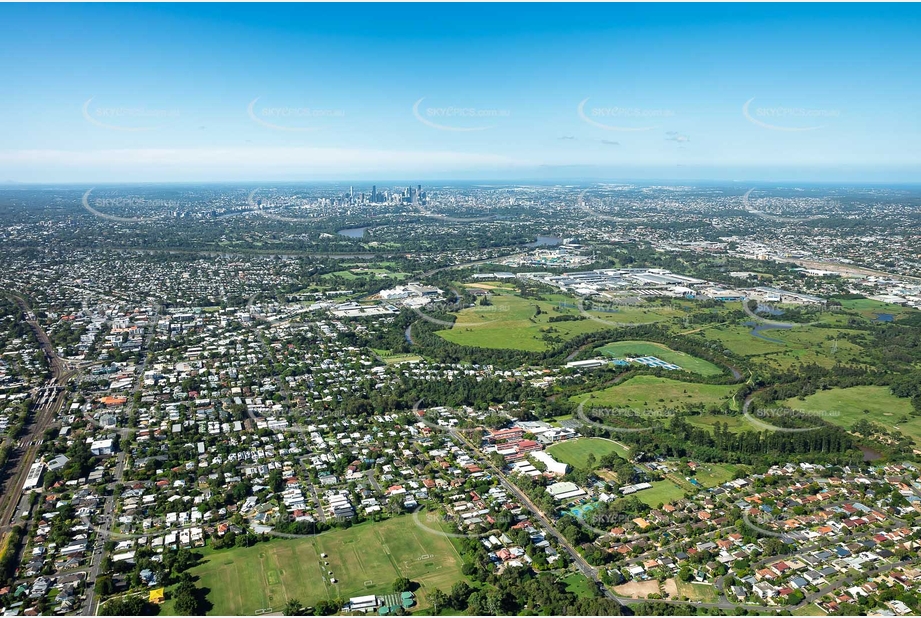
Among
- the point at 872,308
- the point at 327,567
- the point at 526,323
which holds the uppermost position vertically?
the point at 872,308

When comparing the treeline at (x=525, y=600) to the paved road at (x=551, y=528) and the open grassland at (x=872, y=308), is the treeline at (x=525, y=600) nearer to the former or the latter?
the paved road at (x=551, y=528)

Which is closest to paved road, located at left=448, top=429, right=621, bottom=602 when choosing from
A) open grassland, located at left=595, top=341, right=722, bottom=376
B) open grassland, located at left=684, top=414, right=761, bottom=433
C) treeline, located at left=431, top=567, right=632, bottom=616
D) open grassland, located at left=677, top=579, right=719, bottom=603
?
treeline, located at left=431, top=567, right=632, bottom=616

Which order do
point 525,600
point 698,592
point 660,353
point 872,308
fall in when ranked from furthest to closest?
point 872,308 < point 660,353 < point 698,592 < point 525,600

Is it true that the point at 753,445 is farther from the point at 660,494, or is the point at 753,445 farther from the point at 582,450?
the point at 582,450

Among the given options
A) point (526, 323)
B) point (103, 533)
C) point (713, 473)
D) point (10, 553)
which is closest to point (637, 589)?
point (713, 473)

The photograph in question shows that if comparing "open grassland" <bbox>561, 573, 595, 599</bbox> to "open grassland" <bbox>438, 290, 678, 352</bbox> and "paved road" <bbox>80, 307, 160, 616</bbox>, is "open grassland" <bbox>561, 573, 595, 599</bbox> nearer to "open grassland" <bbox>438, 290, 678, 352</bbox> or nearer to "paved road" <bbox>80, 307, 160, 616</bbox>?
"paved road" <bbox>80, 307, 160, 616</bbox>

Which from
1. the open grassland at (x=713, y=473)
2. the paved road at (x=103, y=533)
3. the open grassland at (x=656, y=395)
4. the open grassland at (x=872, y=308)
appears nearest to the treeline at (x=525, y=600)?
the open grassland at (x=713, y=473)
